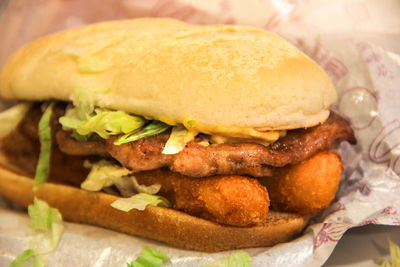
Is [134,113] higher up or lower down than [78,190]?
higher up

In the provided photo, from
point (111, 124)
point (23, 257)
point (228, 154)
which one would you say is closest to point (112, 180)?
point (111, 124)

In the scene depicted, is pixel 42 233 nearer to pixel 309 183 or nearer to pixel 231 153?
pixel 231 153

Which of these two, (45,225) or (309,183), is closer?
(309,183)

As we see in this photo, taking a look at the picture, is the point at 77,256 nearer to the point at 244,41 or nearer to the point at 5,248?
the point at 5,248

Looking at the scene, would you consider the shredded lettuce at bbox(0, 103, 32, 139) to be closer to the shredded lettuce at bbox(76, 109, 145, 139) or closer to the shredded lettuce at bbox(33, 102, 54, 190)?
the shredded lettuce at bbox(33, 102, 54, 190)

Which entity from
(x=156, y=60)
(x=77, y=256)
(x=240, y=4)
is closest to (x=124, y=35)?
(x=156, y=60)

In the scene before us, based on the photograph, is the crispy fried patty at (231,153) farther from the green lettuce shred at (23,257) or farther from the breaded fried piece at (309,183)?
the green lettuce shred at (23,257)
